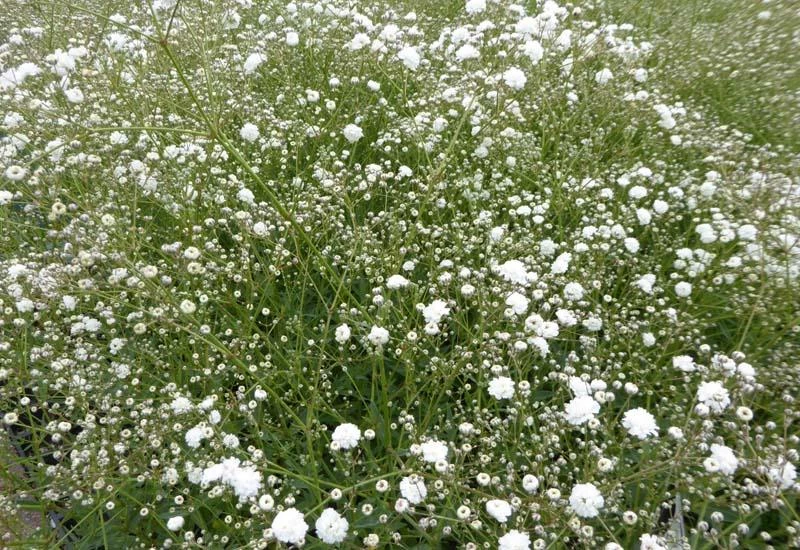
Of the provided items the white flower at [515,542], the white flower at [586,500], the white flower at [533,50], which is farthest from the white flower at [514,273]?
the white flower at [533,50]

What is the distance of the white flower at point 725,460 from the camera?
58.2 inches

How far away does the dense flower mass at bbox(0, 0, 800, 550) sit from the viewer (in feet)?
5.49

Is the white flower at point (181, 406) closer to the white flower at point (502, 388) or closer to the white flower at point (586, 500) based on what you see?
the white flower at point (502, 388)

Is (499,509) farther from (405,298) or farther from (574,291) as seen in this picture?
(405,298)

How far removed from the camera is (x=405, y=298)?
8.10 ft

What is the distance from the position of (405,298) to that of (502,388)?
2.52 ft

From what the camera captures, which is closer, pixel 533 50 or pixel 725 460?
pixel 725 460

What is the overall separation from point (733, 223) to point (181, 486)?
2911 millimetres

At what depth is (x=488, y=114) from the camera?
329 cm

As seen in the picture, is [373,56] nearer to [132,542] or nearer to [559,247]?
[559,247]

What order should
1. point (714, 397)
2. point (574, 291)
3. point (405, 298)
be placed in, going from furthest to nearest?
point (405, 298), point (574, 291), point (714, 397)

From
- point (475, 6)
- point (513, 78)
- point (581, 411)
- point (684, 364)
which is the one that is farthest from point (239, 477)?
point (475, 6)

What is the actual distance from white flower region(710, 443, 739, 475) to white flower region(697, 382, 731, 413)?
0.12 m

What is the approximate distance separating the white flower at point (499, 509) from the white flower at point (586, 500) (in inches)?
7.4
